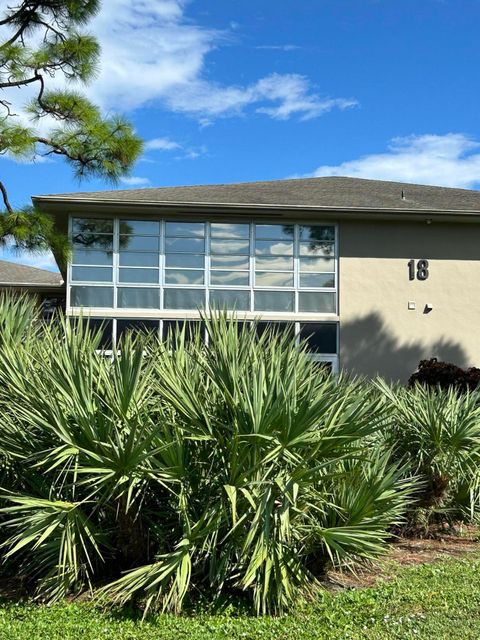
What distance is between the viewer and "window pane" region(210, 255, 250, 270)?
21812 mm

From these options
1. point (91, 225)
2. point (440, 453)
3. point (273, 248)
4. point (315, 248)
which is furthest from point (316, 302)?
point (440, 453)

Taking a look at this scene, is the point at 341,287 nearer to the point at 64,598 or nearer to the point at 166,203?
the point at 166,203

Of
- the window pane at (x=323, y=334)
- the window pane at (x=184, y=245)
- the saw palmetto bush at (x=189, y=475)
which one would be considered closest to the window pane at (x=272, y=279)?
the window pane at (x=323, y=334)

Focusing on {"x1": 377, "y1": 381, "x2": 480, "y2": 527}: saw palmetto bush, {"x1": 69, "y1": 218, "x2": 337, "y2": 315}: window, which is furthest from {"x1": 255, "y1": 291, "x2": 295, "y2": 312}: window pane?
{"x1": 377, "y1": 381, "x2": 480, "y2": 527}: saw palmetto bush

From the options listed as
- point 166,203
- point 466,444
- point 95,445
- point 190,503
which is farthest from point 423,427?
point 166,203

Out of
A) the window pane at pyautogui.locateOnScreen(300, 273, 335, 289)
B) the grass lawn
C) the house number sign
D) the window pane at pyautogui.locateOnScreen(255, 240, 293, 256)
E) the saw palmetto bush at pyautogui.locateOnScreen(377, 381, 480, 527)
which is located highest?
the window pane at pyautogui.locateOnScreen(255, 240, 293, 256)

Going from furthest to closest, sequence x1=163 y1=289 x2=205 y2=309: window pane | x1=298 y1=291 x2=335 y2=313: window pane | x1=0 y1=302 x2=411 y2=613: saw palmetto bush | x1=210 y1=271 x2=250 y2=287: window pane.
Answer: x1=298 y1=291 x2=335 y2=313: window pane, x1=210 y1=271 x2=250 y2=287: window pane, x1=163 y1=289 x2=205 y2=309: window pane, x1=0 y1=302 x2=411 y2=613: saw palmetto bush

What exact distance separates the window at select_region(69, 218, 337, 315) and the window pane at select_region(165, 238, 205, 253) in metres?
0.03

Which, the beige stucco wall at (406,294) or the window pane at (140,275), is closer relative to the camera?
the window pane at (140,275)

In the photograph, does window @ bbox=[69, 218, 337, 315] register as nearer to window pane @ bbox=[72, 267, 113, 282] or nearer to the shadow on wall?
window pane @ bbox=[72, 267, 113, 282]

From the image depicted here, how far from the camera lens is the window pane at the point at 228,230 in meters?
21.8

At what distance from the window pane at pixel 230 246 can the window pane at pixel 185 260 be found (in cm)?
47

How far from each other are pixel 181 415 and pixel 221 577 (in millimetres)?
1328

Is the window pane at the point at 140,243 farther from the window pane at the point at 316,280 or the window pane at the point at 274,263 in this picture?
the window pane at the point at 316,280
